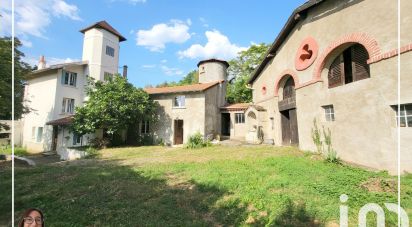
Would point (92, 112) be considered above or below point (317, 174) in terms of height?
above

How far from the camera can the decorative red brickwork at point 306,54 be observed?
13.1 metres

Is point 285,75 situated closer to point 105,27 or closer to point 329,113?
point 329,113

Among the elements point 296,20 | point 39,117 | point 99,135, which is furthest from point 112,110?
point 296,20

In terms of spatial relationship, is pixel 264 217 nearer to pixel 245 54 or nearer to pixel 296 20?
pixel 296 20

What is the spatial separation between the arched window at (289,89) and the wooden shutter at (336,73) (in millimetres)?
3735

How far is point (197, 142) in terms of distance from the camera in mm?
20234

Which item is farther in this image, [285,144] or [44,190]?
[285,144]

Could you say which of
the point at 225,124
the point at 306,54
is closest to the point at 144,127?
the point at 225,124

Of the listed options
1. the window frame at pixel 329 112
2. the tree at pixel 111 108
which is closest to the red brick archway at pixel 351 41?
the window frame at pixel 329 112

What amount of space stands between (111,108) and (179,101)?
6.06m

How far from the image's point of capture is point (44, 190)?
28.1 feet

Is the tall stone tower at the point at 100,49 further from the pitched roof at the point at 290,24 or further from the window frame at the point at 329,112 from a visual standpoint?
the window frame at the point at 329,112

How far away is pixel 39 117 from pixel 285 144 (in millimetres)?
23279

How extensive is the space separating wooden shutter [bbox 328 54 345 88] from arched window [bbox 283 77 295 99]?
3.74 meters
